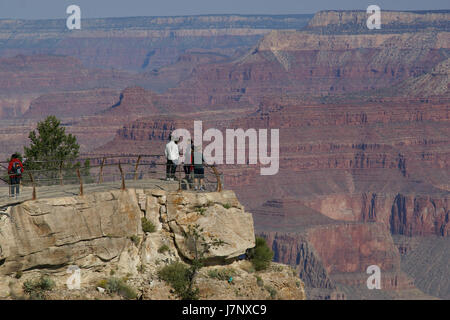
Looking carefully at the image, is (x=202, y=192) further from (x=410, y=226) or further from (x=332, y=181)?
(x=332, y=181)

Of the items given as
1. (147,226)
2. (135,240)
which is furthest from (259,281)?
(135,240)

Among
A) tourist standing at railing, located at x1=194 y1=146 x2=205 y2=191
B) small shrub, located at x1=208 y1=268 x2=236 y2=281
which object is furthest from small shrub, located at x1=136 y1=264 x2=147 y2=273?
tourist standing at railing, located at x1=194 y1=146 x2=205 y2=191

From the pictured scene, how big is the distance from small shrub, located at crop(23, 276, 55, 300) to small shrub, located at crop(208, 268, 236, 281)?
4.02 meters

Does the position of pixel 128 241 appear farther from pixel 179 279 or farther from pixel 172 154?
pixel 172 154

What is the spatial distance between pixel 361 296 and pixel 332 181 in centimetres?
7593

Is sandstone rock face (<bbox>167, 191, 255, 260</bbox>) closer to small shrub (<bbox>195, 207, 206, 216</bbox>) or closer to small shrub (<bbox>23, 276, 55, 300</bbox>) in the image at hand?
small shrub (<bbox>195, 207, 206, 216</bbox>)

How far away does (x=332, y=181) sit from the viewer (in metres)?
200

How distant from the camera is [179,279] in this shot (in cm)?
2533

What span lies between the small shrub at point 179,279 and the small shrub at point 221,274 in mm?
714

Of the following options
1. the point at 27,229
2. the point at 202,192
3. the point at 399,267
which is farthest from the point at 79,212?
the point at 399,267

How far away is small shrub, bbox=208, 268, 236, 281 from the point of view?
2634cm

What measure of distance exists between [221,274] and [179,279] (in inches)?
60.0

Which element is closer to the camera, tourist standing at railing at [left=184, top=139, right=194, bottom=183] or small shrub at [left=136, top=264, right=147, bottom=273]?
small shrub at [left=136, top=264, right=147, bottom=273]

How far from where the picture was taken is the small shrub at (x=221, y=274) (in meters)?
26.3
